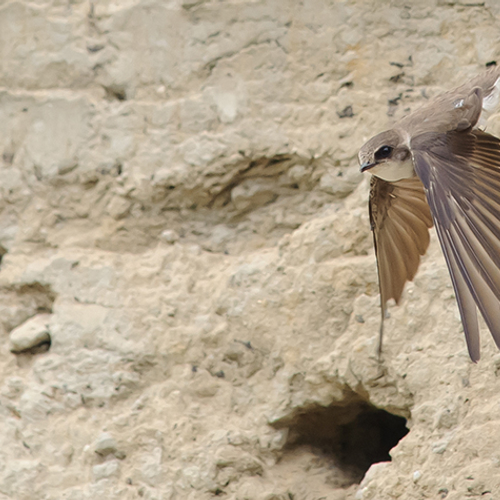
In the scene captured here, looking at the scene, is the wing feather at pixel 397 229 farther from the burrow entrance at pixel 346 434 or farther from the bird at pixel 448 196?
the burrow entrance at pixel 346 434

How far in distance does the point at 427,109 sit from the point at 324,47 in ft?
1.31

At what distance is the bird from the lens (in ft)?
4.57

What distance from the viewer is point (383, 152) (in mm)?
1787

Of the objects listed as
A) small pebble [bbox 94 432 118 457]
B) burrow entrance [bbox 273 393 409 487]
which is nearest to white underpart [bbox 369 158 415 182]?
burrow entrance [bbox 273 393 409 487]

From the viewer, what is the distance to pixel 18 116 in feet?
7.43

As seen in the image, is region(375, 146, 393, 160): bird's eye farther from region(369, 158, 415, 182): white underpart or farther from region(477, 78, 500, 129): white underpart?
region(477, 78, 500, 129): white underpart

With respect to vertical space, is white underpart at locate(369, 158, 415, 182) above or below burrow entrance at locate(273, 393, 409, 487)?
above

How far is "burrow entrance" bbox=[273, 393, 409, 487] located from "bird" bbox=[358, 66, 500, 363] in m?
0.27

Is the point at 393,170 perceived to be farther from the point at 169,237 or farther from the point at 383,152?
the point at 169,237

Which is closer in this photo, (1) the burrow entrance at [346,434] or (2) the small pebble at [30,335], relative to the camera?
(1) the burrow entrance at [346,434]

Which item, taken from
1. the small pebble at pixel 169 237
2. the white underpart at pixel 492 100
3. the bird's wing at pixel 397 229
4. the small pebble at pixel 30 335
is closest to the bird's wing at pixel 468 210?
the white underpart at pixel 492 100

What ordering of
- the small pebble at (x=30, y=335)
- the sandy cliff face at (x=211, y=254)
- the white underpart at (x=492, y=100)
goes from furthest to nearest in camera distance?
the small pebble at (x=30, y=335) < the sandy cliff face at (x=211, y=254) < the white underpart at (x=492, y=100)

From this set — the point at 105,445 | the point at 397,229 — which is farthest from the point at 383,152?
the point at 105,445

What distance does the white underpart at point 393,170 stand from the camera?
181 cm
